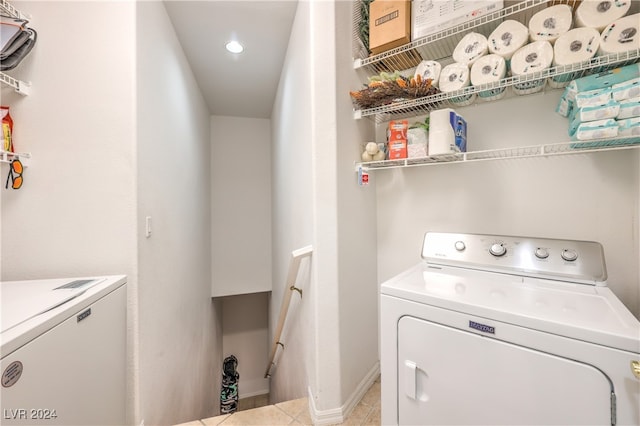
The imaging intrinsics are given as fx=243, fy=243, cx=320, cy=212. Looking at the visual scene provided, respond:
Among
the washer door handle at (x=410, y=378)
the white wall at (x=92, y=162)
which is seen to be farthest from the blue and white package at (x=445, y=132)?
the white wall at (x=92, y=162)

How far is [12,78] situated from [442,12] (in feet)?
6.58

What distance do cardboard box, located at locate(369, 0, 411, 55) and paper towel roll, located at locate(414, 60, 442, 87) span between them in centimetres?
18

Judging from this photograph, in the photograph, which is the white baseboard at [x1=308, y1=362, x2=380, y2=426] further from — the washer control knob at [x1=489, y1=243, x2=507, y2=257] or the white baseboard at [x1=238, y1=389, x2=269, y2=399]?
the white baseboard at [x1=238, y1=389, x2=269, y2=399]

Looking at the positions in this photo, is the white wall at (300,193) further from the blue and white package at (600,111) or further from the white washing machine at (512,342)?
the blue and white package at (600,111)

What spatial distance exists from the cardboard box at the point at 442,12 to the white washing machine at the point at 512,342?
1.02 m

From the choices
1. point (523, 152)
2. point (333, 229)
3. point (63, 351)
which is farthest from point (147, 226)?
point (523, 152)

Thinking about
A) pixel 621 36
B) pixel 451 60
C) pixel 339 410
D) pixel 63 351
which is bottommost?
pixel 339 410

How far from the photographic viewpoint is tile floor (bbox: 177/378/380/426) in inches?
52.9

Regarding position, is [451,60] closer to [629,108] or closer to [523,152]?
[523,152]

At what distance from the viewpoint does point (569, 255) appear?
971mm

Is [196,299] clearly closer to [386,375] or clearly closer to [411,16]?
[386,375]

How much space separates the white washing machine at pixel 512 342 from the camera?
62cm

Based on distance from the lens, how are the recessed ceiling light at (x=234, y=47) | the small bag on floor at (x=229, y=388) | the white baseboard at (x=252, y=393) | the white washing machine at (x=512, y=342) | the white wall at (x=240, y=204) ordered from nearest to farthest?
the white washing machine at (x=512, y=342), the recessed ceiling light at (x=234, y=47), the small bag on floor at (x=229, y=388), the white wall at (x=240, y=204), the white baseboard at (x=252, y=393)

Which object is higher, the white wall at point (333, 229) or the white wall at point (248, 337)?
the white wall at point (333, 229)
